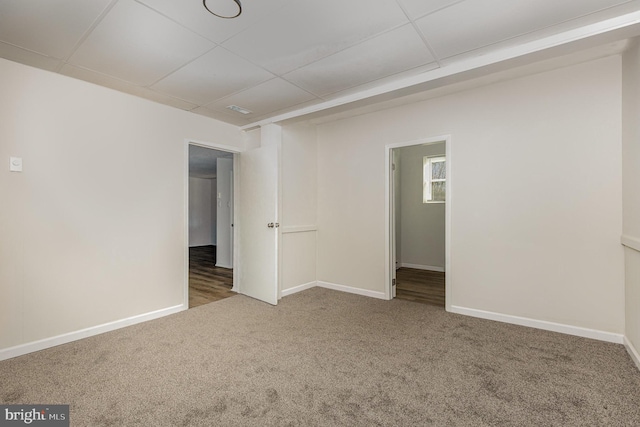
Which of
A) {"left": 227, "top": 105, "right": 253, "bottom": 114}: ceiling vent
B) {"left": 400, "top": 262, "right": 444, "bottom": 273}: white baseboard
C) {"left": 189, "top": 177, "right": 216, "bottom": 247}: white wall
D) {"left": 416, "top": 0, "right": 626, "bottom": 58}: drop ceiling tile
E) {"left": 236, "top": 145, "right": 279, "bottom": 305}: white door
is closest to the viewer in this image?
{"left": 416, "top": 0, "right": 626, "bottom": 58}: drop ceiling tile

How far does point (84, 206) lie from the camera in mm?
2867

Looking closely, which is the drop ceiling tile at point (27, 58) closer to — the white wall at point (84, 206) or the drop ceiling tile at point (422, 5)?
the white wall at point (84, 206)

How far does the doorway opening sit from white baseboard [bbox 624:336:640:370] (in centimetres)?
417

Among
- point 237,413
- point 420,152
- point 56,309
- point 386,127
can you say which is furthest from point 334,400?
point 420,152

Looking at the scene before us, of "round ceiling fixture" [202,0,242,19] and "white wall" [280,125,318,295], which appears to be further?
"white wall" [280,125,318,295]

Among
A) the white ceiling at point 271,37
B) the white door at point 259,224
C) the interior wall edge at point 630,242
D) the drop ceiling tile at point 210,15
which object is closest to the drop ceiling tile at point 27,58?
the white ceiling at point 271,37

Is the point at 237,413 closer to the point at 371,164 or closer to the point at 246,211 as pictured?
the point at 246,211

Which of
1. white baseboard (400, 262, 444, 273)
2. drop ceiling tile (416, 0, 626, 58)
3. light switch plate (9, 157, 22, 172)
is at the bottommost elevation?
white baseboard (400, 262, 444, 273)

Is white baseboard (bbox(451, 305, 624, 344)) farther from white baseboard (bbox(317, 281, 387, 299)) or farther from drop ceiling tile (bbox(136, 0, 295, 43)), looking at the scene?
drop ceiling tile (bbox(136, 0, 295, 43))

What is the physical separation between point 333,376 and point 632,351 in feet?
7.73

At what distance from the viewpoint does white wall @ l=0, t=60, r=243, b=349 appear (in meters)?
2.51

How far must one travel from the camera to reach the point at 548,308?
292 cm

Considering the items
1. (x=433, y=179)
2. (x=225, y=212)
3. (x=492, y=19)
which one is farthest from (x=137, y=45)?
(x=433, y=179)

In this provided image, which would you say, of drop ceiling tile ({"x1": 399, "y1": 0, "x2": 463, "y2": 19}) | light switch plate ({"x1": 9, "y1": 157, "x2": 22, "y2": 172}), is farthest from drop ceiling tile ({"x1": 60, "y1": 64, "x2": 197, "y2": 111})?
drop ceiling tile ({"x1": 399, "y1": 0, "x2": 463, "y2": 19})
